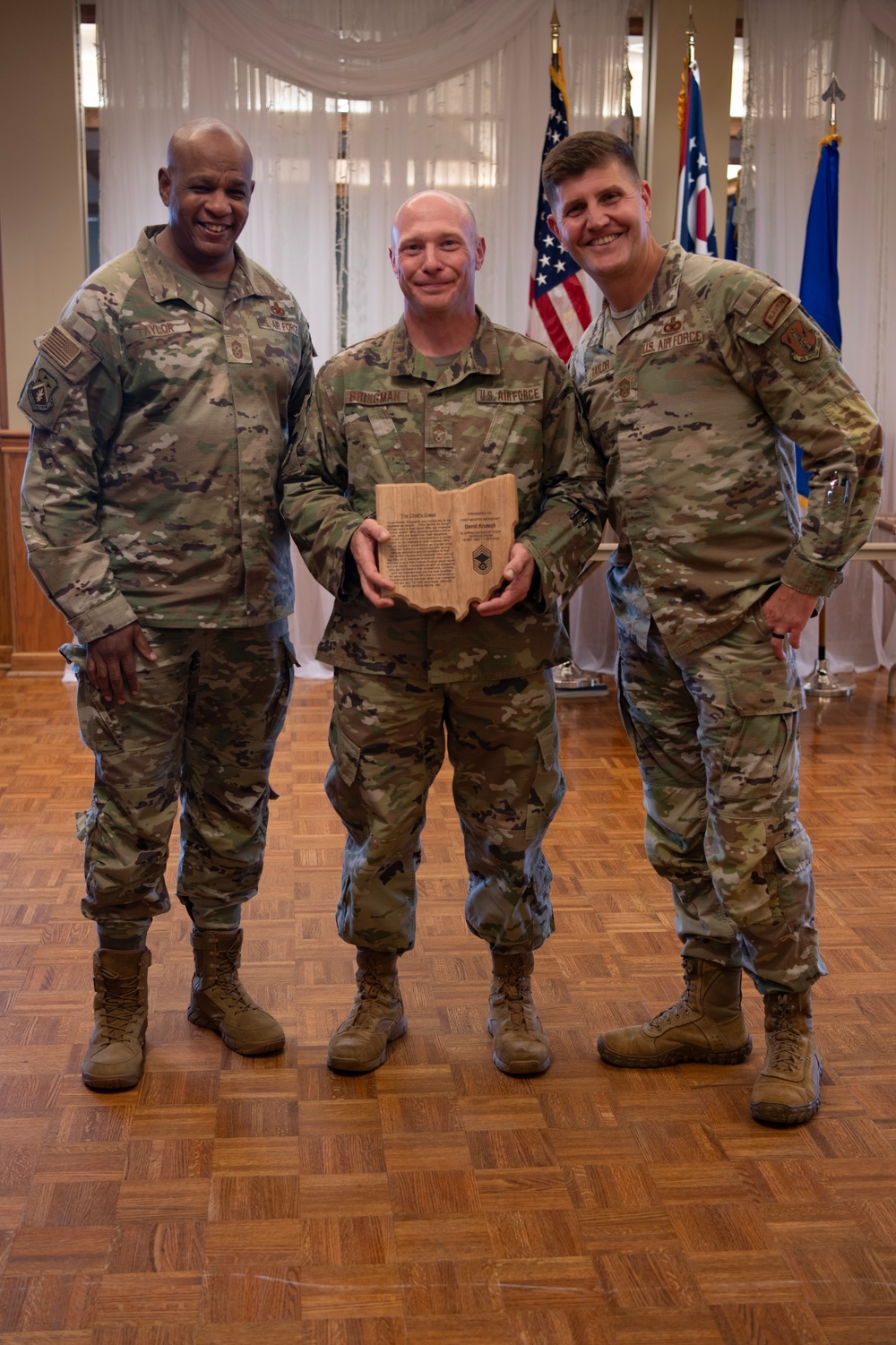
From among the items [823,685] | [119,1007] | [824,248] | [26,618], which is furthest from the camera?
[26,618]

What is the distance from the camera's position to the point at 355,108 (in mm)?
5812

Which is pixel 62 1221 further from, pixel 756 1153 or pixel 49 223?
pixel 49 223

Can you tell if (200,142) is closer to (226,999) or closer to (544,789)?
(544,789)

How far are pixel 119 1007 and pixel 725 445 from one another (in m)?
1.48

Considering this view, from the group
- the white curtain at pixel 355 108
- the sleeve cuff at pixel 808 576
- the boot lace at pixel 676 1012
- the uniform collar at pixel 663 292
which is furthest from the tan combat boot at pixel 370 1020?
the white curtain at pixel 355 108

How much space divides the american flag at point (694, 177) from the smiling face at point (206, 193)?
3671 mm

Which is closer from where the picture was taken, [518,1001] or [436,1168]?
[436,1168]

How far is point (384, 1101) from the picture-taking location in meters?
2.18

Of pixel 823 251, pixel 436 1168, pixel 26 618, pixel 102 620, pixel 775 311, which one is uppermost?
pixel 823 251

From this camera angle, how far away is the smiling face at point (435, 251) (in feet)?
6.75

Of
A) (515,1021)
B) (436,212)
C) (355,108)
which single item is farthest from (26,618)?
(436,212)

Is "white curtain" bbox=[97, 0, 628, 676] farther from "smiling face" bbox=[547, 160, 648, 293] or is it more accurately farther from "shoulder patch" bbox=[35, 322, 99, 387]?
"shoulder patch" bbox=[35, 322, 99, 387]

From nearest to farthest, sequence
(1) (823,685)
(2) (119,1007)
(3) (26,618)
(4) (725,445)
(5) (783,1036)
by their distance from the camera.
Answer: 1. (4) (725,445)
2. (5) (783,1036)
3. (2) (119,1007)
4. (1) (823,685)
5. (3) (26,618)

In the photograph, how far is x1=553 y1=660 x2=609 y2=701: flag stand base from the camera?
5605 millimetres
